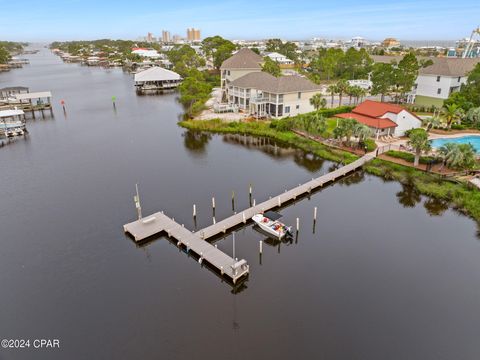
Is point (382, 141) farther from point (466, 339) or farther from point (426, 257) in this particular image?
point (466, 339)

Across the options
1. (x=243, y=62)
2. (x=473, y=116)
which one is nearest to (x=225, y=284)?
(x=473, y=116)

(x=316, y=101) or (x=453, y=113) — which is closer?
(x=453, y=113)

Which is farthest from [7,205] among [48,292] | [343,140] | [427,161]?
[427,161]

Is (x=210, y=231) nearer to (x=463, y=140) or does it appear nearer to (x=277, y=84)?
(x=277, y=84)

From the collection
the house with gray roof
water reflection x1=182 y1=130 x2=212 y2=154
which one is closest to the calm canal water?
water reflection x1=182 y1=130 x2=212 y2=154

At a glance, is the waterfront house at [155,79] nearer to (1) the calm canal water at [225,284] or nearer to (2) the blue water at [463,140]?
(1) the calm canal water at [225,284]

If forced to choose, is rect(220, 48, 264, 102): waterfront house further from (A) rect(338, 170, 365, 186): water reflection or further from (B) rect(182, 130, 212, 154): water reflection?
(A) rect(338, 170, 365, 186): water reflection

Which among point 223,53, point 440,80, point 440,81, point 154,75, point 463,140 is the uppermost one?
point 223,53
